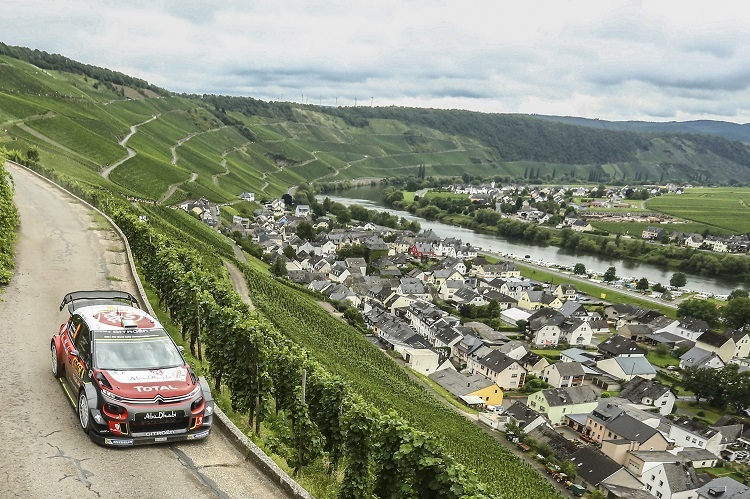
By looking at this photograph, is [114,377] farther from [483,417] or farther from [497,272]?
[497,272]

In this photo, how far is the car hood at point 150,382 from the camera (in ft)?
35.1

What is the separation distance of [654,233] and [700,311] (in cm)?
7355

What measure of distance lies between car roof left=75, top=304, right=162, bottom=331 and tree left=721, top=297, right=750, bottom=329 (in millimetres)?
93988

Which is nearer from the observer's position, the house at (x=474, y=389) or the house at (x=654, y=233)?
the house at (x=474, y=389)

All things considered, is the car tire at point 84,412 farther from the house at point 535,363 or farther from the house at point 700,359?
the house at point 700,359

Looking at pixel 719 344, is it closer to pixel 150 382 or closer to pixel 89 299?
pixel 89 299

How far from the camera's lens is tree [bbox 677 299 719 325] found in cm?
8442

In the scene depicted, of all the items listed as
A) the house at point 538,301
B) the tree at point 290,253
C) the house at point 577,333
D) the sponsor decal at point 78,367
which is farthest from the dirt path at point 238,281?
the house at point 538,301

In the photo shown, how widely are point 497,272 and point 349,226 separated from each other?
142ft

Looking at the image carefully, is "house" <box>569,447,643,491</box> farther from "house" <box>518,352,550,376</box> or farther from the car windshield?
the car windshield

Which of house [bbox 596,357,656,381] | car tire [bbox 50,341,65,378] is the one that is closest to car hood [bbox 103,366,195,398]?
car tire [bbox 50,341,65,378]

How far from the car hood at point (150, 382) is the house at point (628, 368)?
63.3m

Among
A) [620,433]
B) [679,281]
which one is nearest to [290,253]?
[620,433]

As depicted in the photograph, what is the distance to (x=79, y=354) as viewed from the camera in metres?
12.0
